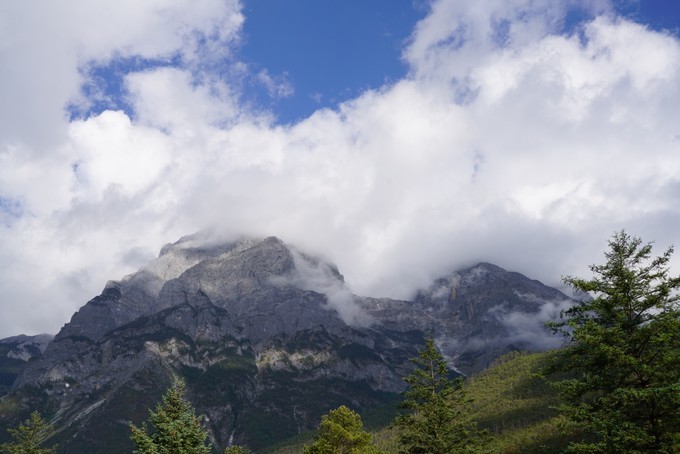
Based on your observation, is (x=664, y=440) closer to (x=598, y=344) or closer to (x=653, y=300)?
(x=598, y=344)

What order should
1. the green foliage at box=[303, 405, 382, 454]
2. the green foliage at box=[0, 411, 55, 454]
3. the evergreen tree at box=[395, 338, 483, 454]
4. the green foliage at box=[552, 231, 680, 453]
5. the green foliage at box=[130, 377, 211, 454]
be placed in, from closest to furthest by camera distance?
the green foliage at box=[552, 231, 680, 453], the green foliage at box=[130, 377, 211, 454], the evergreen tree at box=[395, 338, 483, 454], the green foliage at box=[303, 405, 382, 454], the green foliage at box=[0, 411, 55, 454]

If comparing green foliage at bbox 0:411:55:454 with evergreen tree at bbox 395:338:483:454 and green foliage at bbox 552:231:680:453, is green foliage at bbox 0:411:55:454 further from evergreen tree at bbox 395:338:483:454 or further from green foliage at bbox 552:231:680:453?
green foliage at bbox 552:231:680:453

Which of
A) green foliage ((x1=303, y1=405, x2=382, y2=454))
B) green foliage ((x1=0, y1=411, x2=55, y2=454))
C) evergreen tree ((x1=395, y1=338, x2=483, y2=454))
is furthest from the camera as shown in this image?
green foliage ((x1=0, y1=411, x2=55, y2=454))

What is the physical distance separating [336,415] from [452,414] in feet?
56.0

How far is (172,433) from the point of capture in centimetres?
3291

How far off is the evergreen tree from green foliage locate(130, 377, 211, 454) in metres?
14.9

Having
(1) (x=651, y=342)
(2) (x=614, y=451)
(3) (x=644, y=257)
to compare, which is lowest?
(2) (x=614, y=451)

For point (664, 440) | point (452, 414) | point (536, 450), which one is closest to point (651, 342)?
point (664, 440)

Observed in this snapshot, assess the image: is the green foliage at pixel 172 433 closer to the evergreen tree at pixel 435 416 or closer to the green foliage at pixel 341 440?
the green foliage at pixel 341 440

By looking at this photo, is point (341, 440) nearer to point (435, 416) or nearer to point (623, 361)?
point (435, 416)

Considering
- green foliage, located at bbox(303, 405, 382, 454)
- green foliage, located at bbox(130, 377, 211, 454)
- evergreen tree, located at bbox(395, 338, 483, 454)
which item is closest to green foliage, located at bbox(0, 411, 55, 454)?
green foliage, located at bbox(130, 377, 211, 454)

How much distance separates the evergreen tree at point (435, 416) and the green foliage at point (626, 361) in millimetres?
13840

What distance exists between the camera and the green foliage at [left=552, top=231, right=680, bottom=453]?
65.0 feet

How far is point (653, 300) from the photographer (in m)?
21.8
